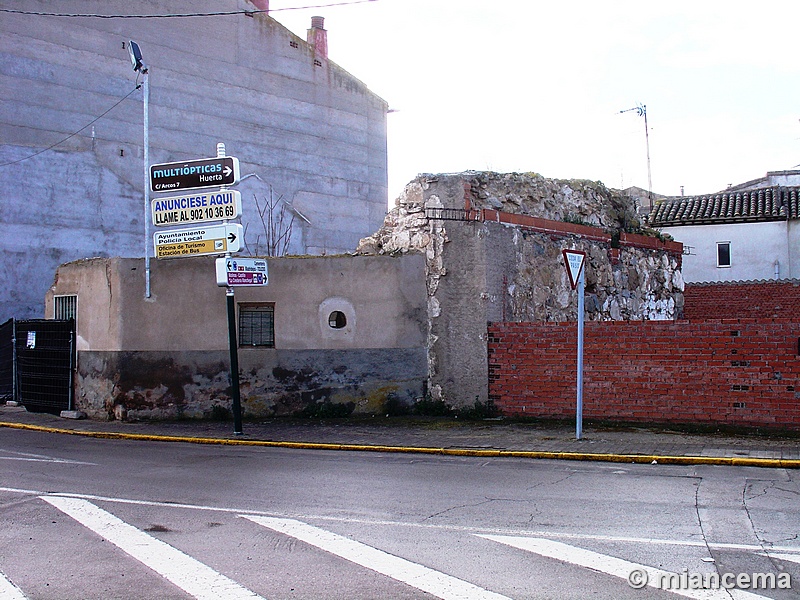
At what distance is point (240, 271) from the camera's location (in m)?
13.5

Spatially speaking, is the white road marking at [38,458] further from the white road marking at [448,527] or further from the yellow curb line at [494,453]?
the white road marking at [448,527]

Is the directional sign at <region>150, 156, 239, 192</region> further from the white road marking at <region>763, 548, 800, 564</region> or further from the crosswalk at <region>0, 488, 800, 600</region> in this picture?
the white road marking at <region>763, 548, 800, 564</region>

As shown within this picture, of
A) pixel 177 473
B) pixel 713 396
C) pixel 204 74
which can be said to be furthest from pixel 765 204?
pixel 177 473

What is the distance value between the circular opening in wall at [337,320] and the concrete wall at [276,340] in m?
0.10

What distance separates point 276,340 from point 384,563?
9.88m

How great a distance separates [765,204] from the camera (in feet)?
121

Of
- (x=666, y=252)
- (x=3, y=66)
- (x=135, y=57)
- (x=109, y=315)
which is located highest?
(x=3, y=66)

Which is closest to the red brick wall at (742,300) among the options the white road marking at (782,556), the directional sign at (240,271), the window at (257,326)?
the window at (257,326)

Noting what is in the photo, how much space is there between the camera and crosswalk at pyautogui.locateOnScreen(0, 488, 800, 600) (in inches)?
211

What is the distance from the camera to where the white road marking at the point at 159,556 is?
5.51 meters

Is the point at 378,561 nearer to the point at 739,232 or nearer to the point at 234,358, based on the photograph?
the point at 234,358

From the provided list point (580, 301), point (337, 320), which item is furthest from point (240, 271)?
point (580, 301)

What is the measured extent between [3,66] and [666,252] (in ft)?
64.0

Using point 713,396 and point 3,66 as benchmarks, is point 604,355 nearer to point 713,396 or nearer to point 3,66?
point 713,396
